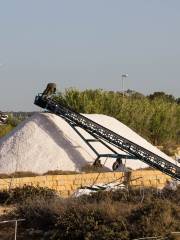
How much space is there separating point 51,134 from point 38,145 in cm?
120

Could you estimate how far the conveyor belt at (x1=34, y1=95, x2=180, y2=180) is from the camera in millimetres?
28250

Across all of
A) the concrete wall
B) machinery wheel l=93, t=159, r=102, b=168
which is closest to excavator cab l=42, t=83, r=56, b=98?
machinery wheel l=93, t=159, r=102, b=168

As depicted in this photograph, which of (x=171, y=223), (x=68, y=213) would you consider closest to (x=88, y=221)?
(x=68, y=213)

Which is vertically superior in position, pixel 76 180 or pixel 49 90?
pixel 49 90

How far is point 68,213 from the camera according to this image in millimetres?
15203

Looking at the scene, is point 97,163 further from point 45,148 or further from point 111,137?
point 45,148

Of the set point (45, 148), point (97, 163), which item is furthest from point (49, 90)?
point (97, 163)

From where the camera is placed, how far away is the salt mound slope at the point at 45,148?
29.2 m

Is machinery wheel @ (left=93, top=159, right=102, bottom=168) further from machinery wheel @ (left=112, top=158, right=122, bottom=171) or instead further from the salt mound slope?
machinery wheel @ (left=112, top=158, right=122, bottom=171)

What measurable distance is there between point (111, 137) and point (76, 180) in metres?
5.29

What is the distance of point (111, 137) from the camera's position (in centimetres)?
3041

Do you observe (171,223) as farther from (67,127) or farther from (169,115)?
(169,115)

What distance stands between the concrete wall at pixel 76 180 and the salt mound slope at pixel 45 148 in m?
2.77

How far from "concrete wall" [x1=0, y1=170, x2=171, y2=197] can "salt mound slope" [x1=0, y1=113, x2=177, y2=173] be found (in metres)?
2.77
